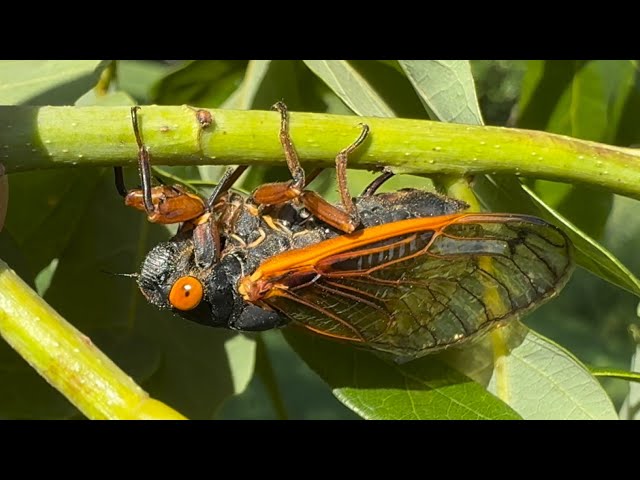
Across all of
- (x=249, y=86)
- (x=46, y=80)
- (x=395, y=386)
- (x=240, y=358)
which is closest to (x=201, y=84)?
(x=249, y=86)

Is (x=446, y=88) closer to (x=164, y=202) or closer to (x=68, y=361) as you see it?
(x=164, y=202)

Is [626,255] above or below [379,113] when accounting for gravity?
below

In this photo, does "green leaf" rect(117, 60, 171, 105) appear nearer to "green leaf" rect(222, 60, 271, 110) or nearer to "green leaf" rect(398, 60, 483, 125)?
"green leaf" rect(222, 60, 271, 110)

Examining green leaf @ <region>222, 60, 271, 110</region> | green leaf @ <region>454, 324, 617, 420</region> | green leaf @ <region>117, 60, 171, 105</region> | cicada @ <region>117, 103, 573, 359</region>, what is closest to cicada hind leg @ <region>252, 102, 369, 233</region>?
cicada @ <region>117, 103, 573, 359</region>

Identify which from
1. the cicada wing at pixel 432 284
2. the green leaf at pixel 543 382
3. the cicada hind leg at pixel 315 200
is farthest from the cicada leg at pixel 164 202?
the green leaf at pixel 543 382

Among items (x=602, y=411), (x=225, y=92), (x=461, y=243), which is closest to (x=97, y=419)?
(x=461, y=243)

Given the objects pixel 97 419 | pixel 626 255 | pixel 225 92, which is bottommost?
pixel 626 255

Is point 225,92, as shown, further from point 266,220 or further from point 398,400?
point 398,400
